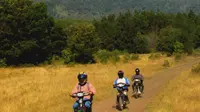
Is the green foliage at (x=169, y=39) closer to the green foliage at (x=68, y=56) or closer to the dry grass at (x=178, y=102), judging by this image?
the green foliage at (x=68, y=56)

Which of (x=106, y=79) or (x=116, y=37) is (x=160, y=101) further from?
(x=116, y=37)

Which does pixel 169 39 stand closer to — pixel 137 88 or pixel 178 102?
pixel 137 88

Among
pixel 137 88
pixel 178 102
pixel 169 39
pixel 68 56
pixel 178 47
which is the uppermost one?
pixel 169 39

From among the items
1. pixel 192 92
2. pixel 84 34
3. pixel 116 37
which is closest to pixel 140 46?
pixel 116 37

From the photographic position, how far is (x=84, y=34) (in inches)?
2534

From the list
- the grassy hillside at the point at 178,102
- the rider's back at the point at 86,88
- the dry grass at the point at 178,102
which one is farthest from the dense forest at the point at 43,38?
the rider's back at the point at 86,88

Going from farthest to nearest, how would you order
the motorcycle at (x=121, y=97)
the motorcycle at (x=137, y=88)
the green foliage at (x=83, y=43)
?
1. the green foliage at (x=83, y=43)
2. the motorcycle at (x=137, y=88)
3. the motorcycle at (x=121, y=97)

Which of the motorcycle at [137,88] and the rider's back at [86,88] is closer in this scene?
the rider's back at [86,88]

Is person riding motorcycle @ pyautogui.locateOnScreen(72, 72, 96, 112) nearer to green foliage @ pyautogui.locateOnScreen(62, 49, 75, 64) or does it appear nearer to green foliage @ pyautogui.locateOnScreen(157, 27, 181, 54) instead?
green foliage @ pyautogui.locateOnScreen(62, 49, 75, 64)

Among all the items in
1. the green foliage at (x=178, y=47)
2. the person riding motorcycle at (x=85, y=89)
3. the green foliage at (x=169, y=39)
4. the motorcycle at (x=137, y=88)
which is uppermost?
the green foliage at (x=169, y=39)

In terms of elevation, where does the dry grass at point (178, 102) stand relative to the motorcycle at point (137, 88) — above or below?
below

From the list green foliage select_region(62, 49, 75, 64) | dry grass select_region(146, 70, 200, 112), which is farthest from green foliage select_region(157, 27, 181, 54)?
dry grass select_region(146, 70, 200, 112)

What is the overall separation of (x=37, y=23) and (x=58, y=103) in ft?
133

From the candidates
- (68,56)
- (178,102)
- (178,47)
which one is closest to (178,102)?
(178,102)
